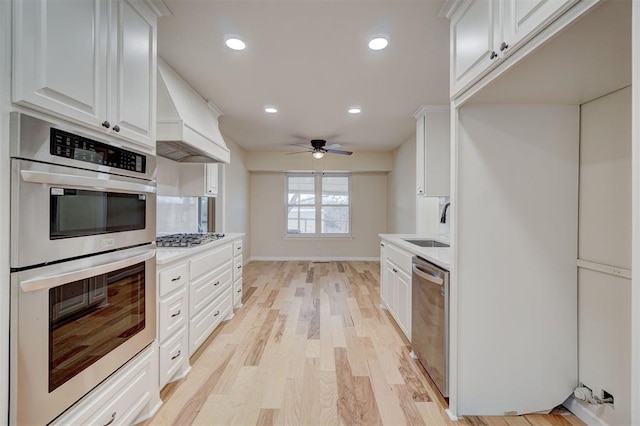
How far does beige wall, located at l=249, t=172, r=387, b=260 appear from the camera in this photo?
7336 millimetres

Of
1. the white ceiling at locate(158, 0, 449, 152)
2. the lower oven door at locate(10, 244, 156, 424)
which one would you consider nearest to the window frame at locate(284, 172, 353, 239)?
the white ceiling at locate(158, 0, 449, 152)

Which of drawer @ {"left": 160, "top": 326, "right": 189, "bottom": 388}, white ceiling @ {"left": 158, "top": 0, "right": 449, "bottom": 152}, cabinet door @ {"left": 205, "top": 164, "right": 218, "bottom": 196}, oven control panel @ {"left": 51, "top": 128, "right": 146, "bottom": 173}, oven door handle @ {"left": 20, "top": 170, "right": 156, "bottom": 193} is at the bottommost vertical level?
drawer @ {"left": 160, "top": 326, "right": 189, "bottom": 388}

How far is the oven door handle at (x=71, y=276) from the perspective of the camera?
3.48 ft

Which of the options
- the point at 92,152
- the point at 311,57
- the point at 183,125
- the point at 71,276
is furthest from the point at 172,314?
the point at 311,57

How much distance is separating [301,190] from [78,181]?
6.25 m

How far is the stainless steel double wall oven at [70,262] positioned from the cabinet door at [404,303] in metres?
2.12

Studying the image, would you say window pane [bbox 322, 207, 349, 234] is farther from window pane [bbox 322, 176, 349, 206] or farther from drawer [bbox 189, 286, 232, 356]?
drawer [bbox 189, 286, 232, 356]

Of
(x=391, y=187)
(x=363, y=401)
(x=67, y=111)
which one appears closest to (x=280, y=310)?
(x=363, y=401)

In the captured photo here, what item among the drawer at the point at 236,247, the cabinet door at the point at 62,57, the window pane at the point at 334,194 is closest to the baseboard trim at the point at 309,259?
the window pane at the point at 334,194

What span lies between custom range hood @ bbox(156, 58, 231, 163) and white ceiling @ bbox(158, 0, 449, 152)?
0.16 metres

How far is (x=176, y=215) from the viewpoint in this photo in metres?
3.60

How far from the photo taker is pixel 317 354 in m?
2.64

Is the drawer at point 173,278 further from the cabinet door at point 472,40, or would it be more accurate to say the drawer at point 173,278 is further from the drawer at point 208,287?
the cabinet door at point 472,40
